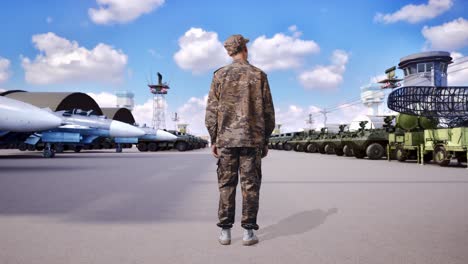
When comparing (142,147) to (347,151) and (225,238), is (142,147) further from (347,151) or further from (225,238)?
(225,238)

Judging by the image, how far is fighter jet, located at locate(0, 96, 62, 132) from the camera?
1016 cm

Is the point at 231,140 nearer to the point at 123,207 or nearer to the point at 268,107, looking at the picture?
the point at 268,107

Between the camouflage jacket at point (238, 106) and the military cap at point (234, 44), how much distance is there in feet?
0.42

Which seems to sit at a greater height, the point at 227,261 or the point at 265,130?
the point at 265,130

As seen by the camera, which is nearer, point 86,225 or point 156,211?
point 86,225

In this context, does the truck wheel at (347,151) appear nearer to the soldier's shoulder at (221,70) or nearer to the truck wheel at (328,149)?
the truck wheel at (328,149)

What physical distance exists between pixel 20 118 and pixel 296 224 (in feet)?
31.7

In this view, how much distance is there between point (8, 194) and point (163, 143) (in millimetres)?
23803

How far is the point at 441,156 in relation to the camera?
12312 mm

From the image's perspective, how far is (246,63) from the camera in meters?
3.46

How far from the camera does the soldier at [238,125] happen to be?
3289 mm

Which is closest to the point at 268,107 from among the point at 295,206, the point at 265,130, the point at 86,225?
the point at 265,130

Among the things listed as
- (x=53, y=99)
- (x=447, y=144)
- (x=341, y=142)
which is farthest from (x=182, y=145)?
(x=447, y=144)

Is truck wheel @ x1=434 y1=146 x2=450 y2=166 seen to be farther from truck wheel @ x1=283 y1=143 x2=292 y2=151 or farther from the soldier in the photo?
truck wheel @ x1=283 y1=143 x2=292 y2=151
